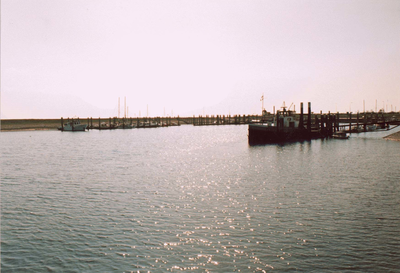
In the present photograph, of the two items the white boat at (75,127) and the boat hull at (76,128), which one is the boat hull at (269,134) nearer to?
the boat hull at (76,128)

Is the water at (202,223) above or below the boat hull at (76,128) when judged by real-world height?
below

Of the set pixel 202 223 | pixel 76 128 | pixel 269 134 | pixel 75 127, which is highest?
pixel 75 127

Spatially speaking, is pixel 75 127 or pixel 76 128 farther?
pixel 75 127

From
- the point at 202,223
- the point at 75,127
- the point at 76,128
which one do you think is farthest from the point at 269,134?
the point at 75,127

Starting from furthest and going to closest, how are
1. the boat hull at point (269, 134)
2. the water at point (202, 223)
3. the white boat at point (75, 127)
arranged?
1. the white boat at point (75, 127)
2. the boat hull at point (269, 134)
3. the water at point (202, 223)

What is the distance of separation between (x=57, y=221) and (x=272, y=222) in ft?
39.9

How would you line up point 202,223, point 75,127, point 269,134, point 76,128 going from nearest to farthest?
point 202,223 < point 269,134 < point 76,128 < point 75,127

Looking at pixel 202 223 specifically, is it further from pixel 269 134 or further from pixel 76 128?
pixel 76 128

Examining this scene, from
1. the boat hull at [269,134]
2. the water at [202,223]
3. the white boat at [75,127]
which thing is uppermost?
the white boat at [75,127]

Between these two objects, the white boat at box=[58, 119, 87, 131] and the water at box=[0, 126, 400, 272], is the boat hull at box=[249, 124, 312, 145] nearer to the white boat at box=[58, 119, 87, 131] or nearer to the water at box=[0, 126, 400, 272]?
the water at box=[0, 126, 400, 272]

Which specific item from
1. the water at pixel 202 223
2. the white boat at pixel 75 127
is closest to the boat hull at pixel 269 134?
the water at pixel 202 223

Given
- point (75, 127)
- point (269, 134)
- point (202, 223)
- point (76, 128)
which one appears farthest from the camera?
point (75, 127)

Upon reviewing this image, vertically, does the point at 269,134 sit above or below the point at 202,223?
above

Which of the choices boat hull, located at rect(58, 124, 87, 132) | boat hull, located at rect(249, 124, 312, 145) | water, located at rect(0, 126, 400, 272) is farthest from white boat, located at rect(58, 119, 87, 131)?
water, located at rect(0, 126, 400, 272)
